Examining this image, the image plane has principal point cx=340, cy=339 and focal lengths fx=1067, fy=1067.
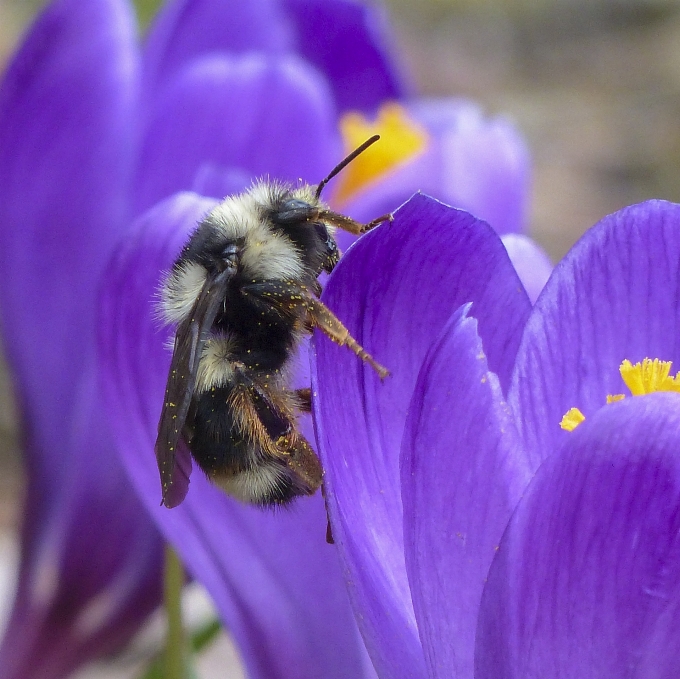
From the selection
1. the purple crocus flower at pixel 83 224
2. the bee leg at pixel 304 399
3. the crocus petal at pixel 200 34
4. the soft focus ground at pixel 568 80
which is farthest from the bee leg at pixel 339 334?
the soft focus ground at pixel 568 80

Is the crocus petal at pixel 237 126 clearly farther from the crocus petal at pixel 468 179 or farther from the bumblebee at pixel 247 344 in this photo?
the bumblebee at pixel 247 344

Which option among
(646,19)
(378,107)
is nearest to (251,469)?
(378,107)

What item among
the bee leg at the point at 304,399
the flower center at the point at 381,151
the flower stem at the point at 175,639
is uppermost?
the flower center at the point at 381,151

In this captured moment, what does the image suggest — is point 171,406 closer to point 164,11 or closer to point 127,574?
point 127,574

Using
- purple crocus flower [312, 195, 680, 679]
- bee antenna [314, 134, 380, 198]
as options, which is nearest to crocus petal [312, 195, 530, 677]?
purple crocus flower [312, 195, 680, 679]

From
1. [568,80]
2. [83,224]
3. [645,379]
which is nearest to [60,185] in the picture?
[83,224]
